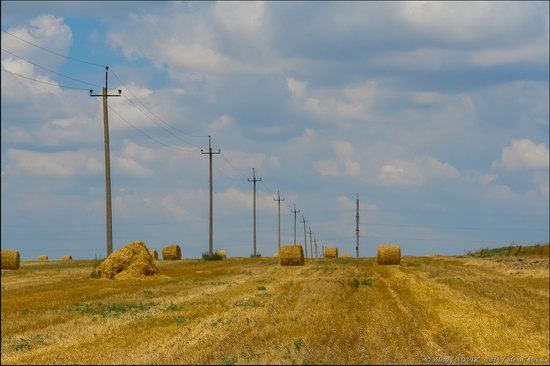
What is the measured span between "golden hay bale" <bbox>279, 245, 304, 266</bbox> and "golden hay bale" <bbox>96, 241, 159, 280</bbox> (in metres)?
13.1

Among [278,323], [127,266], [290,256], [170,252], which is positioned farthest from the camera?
[170,252]

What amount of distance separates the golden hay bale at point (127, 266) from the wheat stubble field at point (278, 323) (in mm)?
6510

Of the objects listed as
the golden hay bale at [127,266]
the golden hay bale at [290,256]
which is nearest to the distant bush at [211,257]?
the golden hay bale at [290,256]

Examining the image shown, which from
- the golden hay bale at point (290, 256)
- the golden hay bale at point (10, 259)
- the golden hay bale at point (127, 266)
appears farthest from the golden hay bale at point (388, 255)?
the golden hay bale at point (10, 259)

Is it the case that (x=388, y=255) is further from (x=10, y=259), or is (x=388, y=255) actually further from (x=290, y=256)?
(x=10, y=259)

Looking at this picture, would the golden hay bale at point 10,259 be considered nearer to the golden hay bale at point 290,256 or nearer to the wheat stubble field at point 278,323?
the golden hay bale at point 290,256

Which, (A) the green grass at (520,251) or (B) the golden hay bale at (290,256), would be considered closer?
(B) the golden hay bale at (290,256)

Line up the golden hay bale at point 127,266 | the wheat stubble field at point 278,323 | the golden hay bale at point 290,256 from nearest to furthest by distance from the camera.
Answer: the wheat stubble field at point 278,323, the golden hay bale at point 127,266, the golden hay bale at point 290,256

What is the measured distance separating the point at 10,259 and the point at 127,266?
1449 cm

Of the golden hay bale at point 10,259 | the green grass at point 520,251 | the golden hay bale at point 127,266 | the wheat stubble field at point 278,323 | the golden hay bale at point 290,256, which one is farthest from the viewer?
the green grass at point 520,251

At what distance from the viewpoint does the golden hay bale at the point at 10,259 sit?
50.8 meters

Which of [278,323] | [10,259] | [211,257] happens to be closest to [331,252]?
[211,257]

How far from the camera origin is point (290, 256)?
5247 centimetres

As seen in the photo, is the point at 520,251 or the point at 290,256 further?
the point at 520,251
